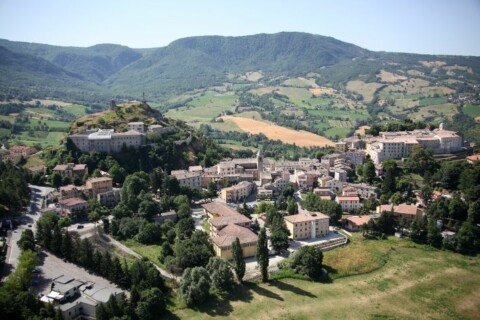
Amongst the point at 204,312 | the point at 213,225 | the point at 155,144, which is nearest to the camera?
the point at 204,312

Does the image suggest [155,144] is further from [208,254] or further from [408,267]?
[408,267]

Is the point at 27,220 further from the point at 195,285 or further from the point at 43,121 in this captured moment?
the point at 43,121

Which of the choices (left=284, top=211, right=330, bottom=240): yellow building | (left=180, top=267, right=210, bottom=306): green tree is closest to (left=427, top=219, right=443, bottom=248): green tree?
(left=284, top=211, right=330, bottom=240): yellow building

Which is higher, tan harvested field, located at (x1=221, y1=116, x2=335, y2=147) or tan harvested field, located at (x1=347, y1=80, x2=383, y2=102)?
tan harvested field, located at (x1=347, y1=80, x2=383, y2=102)

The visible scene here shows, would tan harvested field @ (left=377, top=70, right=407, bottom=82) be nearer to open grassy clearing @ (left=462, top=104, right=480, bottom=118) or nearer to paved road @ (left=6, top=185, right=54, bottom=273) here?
open grassy clearing @ (left=462, top=104, right=480, bottom=118)

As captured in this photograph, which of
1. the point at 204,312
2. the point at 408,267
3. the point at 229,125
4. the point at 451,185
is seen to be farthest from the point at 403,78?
the point at 204,312

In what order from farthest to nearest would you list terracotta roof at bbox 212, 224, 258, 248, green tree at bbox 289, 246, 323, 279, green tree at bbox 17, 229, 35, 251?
terracotta roof at bbox 212, 224, 258, 248 < green tree at bbox 17, 229, 35, 251 < green tree at bbox 289, 246, 323, 279

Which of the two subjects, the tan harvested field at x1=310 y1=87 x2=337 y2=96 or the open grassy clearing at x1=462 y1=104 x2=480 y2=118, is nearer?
the open grassy clearing at x1=462 y1=104 x2=480 y2=118
